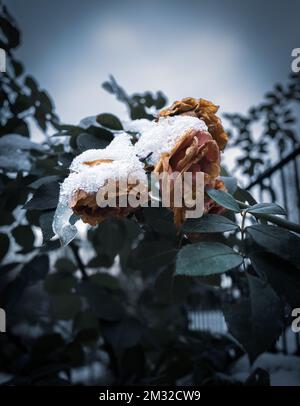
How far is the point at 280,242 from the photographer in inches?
17.3

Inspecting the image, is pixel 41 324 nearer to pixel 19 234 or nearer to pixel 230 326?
pixel 19 234

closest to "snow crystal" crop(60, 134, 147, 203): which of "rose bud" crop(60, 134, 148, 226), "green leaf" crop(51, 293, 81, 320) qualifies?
"rose bud" crop(60, 134, 148, 226)

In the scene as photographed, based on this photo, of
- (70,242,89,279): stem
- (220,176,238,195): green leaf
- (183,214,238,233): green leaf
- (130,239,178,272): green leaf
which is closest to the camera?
(183,214,238,233): green leaf

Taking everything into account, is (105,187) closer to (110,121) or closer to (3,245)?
(110,121)

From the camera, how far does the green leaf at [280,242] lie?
0.43m

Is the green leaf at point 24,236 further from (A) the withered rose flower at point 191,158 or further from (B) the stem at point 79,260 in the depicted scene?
(A) the withered rose flower at point 191,158

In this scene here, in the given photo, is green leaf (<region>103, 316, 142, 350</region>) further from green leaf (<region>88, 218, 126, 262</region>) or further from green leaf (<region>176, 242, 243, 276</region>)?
green leaf (<region>176, 242, 243, 276</region>)

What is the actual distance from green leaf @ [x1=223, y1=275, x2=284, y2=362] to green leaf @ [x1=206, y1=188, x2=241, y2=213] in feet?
0.35

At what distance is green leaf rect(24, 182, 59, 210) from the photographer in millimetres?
525

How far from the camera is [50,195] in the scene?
0.55 meters

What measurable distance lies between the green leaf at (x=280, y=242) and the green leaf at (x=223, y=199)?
4 centimetres

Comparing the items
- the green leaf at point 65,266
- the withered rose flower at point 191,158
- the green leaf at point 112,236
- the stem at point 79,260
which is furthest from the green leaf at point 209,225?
the green leaf at point 65,266

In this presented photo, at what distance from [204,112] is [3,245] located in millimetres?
678
